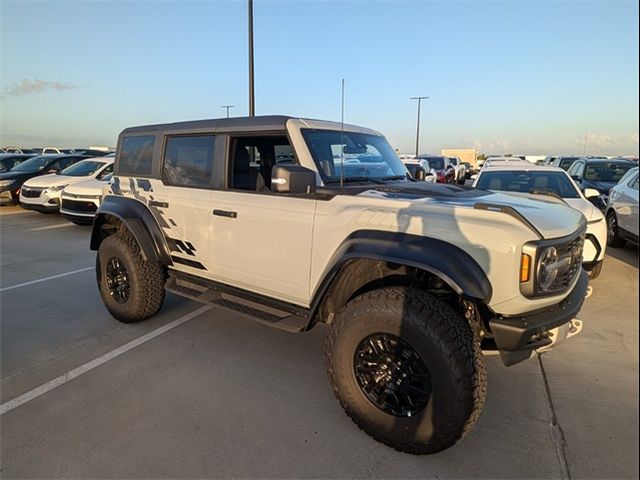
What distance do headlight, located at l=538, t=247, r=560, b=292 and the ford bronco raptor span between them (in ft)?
0.06

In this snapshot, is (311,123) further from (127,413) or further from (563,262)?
(127,413)

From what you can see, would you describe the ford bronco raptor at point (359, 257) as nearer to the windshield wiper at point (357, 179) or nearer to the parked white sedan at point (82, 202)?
the windshield wiper at point (357, 179)

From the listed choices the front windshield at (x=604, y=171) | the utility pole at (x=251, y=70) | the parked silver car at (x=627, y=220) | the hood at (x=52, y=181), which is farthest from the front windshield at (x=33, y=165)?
the front windshield at (x=604, y=171)

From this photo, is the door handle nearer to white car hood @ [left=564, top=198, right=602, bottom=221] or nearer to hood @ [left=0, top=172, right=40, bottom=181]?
white car hood @ [left=564, top=198, right=602, bottom=221]

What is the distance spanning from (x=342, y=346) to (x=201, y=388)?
1253 mm

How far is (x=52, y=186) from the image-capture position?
11812 millimetres

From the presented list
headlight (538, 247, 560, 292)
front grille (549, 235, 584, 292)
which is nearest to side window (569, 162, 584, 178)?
front grille (549, 235, 584, 292)

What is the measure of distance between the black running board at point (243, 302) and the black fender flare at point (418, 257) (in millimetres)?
430

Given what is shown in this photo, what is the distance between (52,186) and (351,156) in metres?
11.1

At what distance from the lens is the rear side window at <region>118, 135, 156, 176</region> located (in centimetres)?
445

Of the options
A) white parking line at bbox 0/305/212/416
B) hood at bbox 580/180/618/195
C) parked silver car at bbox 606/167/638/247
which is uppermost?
parked silver car at bbox 606/167/638/247

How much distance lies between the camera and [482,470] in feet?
8.07

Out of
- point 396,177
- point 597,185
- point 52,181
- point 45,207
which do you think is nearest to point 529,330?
point 396,177

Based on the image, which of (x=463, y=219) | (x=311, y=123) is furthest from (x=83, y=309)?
(x=463, y=219)
